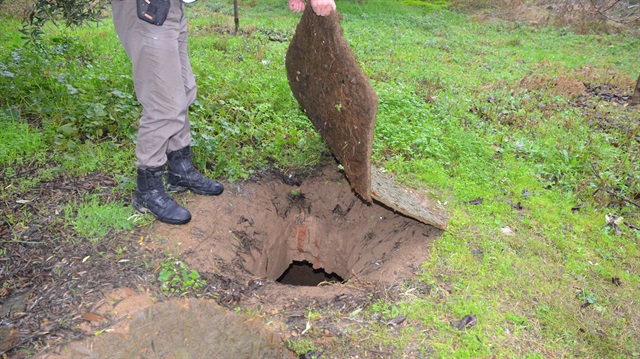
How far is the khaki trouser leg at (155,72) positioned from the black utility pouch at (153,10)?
2.8 inches

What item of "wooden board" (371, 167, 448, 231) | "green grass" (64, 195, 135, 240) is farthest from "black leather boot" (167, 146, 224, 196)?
"wooden board" (371, 167, 448, 231)

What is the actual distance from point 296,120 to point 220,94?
0.95m

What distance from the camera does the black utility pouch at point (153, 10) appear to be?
2.48 metres

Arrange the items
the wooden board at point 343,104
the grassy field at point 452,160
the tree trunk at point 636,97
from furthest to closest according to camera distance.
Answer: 1. the tree trunk at point 636,97
2. the wooden board at point 343,104
3. the grassy field at point 452,160

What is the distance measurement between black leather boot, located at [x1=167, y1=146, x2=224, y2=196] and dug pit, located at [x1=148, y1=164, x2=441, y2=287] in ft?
0.26

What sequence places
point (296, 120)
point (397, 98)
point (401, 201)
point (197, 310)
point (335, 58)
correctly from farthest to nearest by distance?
1. point (397, 98)
2. point (296, 120)
3. point (401, 201)
4. point (335, 58)
5. point (197, 310)

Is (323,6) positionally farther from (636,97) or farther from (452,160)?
(636,97)

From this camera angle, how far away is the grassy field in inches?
102

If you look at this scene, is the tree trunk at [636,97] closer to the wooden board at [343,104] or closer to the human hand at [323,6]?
the wooden board at [343,104]

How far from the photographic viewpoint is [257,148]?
13.4 ft

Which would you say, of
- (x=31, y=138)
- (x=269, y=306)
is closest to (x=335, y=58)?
(x=269, y=306)

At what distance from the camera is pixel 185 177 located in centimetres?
334

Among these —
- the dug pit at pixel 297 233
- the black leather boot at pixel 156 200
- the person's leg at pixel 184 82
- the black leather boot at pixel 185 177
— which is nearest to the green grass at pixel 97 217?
the black leather boot at pixel 156 200

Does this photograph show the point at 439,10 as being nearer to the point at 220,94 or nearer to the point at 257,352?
the point at 220,94
